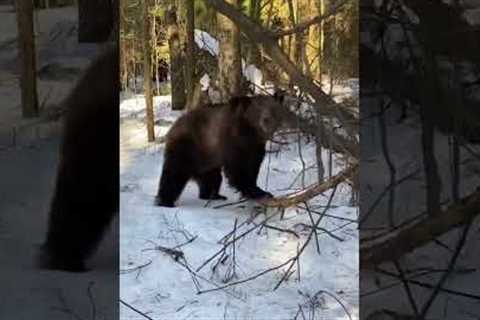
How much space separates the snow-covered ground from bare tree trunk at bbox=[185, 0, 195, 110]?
0.04 meters

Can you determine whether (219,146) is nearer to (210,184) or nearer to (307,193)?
(210,184)

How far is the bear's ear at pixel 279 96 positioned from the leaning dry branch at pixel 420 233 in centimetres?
30

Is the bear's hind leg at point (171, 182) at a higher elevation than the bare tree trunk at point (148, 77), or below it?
below

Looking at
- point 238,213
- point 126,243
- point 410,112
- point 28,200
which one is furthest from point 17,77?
point 410,112

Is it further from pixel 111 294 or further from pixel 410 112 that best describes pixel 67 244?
pixel 410 112

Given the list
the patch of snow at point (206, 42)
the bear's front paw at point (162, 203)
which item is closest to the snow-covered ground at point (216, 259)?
the bear's front paw at point (162, 203)

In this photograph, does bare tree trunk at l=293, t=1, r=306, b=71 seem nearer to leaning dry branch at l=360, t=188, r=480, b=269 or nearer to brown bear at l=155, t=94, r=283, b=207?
brown bear at l=155, t=94, r=283, b=207

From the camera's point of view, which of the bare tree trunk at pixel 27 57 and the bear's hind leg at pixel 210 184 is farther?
the bear's hind leg at pixel 210 184

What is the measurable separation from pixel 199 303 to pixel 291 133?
1.12 ft

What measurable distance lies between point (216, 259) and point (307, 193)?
0.66ft

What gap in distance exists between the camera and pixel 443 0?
1.21m

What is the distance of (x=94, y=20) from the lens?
123cm

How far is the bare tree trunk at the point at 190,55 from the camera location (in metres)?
1.28

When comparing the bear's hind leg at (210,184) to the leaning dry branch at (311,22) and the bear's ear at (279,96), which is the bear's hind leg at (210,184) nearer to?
the bear's ear at (279,96)
